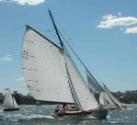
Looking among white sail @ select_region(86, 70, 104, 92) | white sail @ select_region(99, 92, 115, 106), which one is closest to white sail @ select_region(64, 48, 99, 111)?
white sail @ select_region(86, 70, 104, 92)

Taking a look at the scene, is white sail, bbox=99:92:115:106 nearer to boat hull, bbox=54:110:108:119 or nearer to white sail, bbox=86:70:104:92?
white sail, bbox=86:70:104:92

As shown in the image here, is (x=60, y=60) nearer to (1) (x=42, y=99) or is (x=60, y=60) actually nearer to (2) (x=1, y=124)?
(1) (x=42, y=99)

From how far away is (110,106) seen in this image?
97.5m

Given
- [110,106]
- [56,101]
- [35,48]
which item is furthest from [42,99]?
[110,106]

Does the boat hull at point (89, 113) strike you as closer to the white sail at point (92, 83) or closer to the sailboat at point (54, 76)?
the sailboat at point (54, 76)

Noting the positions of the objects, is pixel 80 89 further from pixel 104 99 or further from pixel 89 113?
pixel 104 99

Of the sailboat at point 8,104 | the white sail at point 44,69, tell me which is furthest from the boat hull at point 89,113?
the sailboat at point 8,104

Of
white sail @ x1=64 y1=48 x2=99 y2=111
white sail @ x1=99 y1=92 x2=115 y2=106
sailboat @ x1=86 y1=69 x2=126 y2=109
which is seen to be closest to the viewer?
white sail @ x1=64 y1=48 x2=99 y2=111

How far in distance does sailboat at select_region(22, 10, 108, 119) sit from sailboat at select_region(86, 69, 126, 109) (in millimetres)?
2259

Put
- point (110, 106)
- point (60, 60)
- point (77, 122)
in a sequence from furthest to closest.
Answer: point (110, 106) → point (60, 60) → point (77, 122)

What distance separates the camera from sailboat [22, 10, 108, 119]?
8538 cm

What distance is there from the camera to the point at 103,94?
323ft

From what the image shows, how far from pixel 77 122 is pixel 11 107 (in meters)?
94.4

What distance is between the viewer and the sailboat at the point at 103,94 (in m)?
91.3
